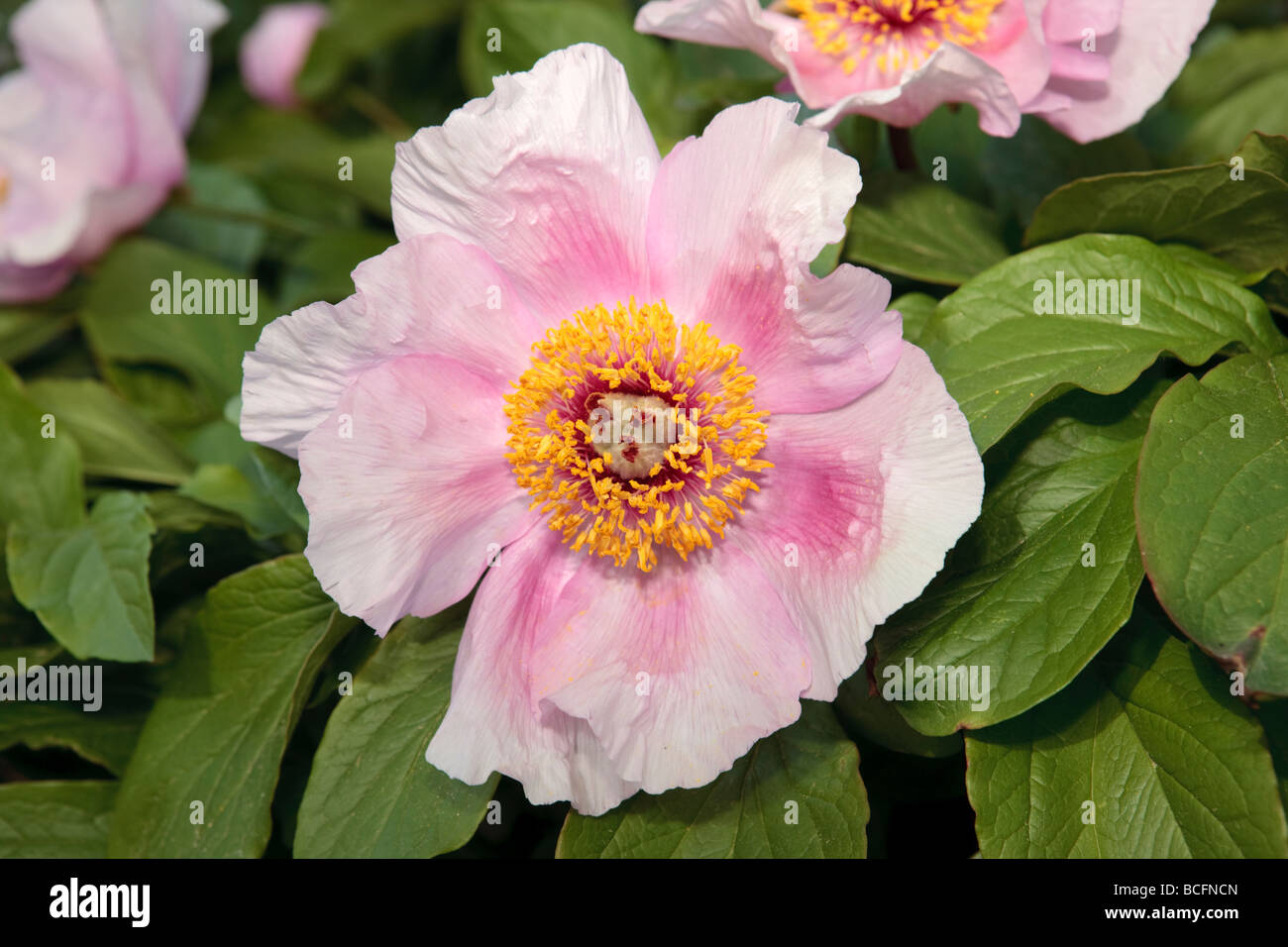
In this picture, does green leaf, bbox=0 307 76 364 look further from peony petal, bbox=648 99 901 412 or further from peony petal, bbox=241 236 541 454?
peony petal, bbox=648 99 901 412

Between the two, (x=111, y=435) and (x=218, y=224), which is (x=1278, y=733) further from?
(x=218, y=224)

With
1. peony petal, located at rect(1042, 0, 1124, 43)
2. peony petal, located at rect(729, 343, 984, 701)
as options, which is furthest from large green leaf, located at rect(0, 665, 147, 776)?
peony petal, located at rect(1042, 0, 1124, 43)

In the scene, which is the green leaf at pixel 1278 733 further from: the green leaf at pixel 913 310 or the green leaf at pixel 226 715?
the green leaf at pixel 226 715

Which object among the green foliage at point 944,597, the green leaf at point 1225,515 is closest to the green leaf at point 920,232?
the green foliage at point 944,597

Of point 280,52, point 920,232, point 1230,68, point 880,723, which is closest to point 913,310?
point 920,232

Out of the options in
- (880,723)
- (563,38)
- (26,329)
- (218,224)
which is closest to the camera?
(880,723)

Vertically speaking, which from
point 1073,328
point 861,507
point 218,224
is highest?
point 218,224
